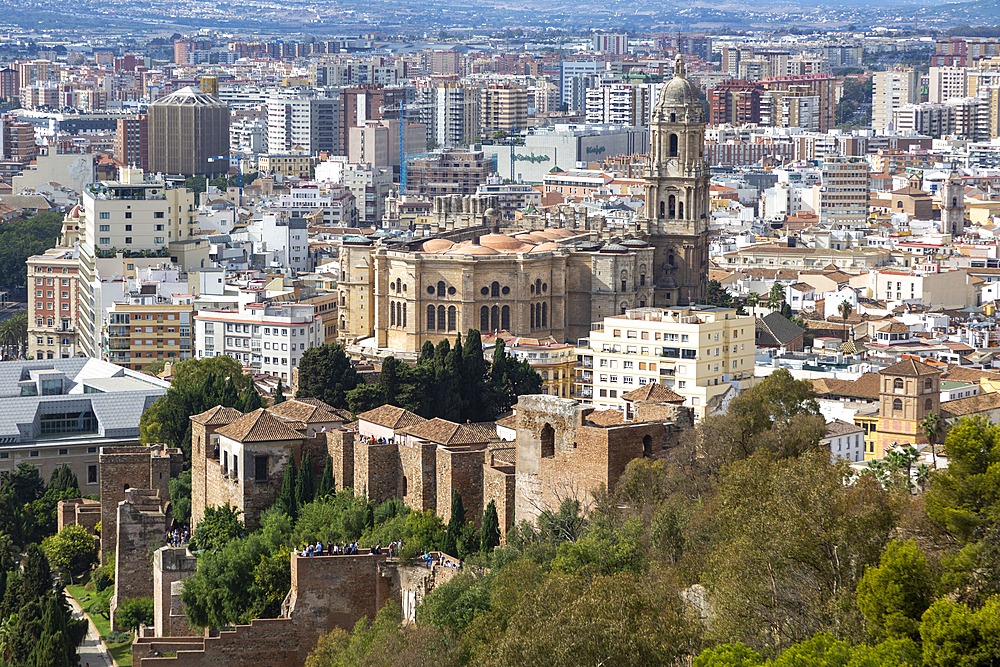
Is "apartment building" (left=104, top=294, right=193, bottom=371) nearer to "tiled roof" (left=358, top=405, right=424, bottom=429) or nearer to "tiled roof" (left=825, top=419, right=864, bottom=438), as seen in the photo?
"tiled roof" (left=358, top=405, right=424, bottom=429)

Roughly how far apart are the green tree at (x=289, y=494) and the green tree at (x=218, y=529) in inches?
40.8

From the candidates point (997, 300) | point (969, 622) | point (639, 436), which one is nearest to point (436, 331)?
point (997, 300)

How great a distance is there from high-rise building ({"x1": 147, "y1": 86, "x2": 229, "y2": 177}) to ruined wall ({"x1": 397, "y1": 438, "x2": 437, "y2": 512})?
145 m

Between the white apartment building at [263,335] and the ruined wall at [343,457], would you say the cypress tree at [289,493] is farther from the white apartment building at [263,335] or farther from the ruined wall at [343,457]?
the white apartment building at [263,335]

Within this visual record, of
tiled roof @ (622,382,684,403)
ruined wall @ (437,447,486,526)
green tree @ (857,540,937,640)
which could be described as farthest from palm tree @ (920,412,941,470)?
green tree @ (857,540,937,640)

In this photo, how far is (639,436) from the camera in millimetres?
43031

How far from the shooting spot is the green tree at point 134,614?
50.2 metres

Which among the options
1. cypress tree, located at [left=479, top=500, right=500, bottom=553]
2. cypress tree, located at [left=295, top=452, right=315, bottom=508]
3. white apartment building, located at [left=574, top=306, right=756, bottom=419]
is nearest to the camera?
cypress tree, located at [left=479, top=500, right=500, bottom=553]

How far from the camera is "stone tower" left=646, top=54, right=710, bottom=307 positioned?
3583 inches

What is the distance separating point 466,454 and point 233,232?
249 ft

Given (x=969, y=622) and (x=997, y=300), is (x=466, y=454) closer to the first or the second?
(x=969, y=622)

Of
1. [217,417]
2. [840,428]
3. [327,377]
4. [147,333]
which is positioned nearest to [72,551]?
[217,417]

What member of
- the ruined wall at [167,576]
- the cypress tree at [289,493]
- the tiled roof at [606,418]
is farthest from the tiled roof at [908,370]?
the ruined wall at [167,576]

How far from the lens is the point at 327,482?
48.9 meters
